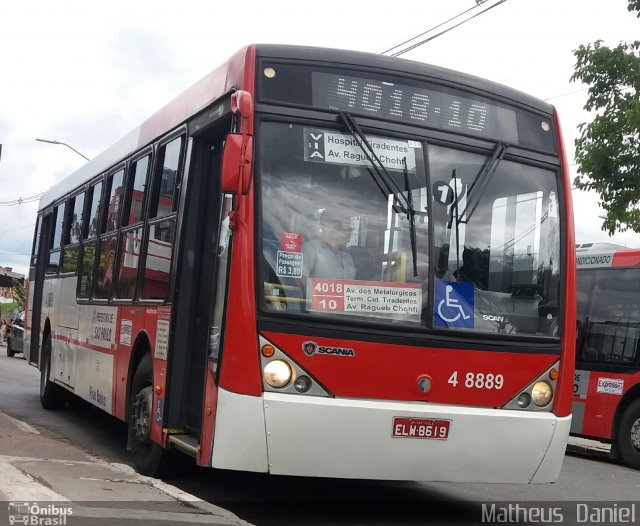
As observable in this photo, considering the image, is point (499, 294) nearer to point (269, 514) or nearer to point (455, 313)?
point (455, 313)

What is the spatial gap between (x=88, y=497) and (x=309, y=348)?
184 cm

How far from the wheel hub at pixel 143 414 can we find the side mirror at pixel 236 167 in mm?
2492

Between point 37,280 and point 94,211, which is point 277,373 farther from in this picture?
point 37,280

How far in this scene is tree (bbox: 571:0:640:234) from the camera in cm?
1545

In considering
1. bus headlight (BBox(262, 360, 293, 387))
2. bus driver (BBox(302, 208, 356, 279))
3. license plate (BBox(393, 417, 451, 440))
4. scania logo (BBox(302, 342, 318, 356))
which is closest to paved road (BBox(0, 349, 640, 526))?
license plate (BBox(393, 417, 451, 440))

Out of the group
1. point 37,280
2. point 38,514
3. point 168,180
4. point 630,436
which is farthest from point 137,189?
point 630,436

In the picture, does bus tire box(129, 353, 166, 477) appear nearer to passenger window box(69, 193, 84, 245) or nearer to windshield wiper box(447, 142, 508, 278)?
windshield wiper box(447, 142, 508, 278)

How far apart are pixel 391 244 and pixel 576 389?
8.48m

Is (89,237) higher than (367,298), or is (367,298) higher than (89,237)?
(89,237)

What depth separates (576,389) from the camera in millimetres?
14352

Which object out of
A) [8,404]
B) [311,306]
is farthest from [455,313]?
[8,404]

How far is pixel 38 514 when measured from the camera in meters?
6.05

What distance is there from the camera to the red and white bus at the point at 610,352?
13.3 m

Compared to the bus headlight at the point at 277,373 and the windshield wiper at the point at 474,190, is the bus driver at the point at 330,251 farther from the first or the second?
the windshield wiper at the point at 474,190
